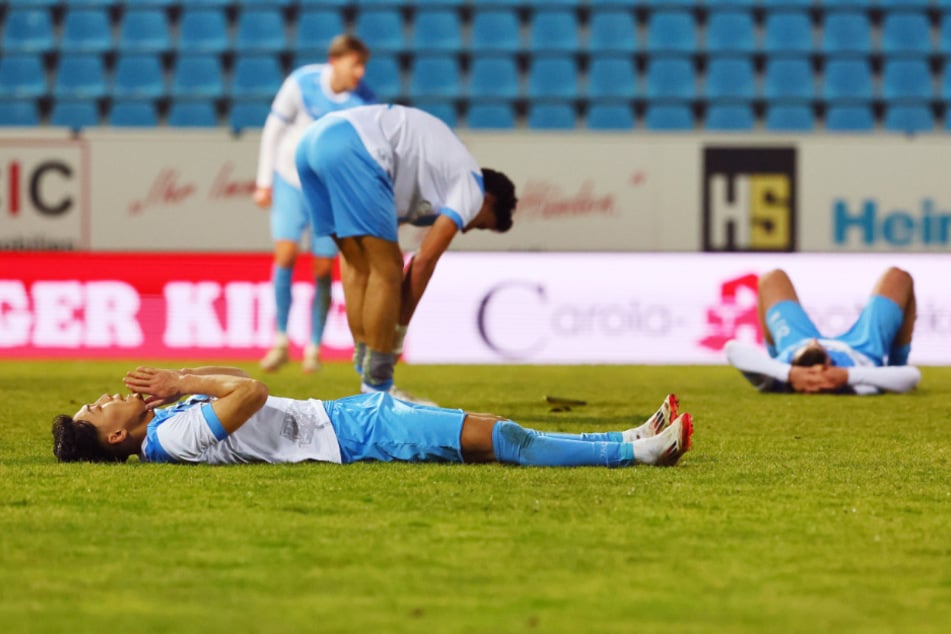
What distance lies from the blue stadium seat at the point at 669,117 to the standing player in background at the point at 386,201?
735 centimetres

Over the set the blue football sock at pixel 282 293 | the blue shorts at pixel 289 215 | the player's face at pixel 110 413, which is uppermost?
the blue shorts at pixel 289 215

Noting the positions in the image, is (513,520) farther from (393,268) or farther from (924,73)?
(924,73)

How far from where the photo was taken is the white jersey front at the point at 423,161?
6.68 metres

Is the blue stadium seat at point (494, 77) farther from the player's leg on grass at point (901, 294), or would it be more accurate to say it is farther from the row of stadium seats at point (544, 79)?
the player's leg on grass at point (901, 294)

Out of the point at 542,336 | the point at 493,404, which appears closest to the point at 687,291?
the point at 542,336

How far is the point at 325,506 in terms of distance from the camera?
161 inches

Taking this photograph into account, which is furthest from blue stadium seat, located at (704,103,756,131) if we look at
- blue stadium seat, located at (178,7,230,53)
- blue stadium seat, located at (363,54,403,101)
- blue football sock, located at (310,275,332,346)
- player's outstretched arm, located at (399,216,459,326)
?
player's outstretched arm, located at (399,216,459,326)

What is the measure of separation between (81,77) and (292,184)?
17.7ft

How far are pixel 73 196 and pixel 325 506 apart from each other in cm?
910

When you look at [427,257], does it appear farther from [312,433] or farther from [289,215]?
[289,215]

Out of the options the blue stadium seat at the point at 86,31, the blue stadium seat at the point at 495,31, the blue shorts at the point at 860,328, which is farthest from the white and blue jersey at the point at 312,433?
the blue stadium seat at the point at 86,31

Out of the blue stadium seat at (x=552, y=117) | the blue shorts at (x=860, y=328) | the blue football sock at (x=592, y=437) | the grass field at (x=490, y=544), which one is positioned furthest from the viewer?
the blue stadium seat at (x=552, y=117)

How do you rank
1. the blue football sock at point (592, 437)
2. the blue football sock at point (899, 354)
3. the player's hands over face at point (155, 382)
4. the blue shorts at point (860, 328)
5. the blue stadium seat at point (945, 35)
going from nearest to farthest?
the player's hands over face at point (155, 382) < the blue football sock at point (592, 437) < the blue shorts at point (860, 328) < the blue football sock at point (899, 354) < the blue stadium seat at point (945, 35)

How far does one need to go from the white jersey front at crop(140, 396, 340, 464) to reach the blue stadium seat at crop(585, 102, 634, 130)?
9.46m
